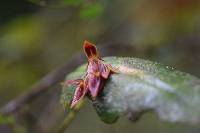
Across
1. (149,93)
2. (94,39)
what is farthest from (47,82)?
(149,93)

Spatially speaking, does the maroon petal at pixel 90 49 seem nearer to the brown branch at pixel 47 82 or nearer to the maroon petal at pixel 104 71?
the maroon petal at pixel 104 71

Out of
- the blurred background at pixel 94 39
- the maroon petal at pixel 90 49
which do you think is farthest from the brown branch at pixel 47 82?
the maroon petal at pixel 90 49

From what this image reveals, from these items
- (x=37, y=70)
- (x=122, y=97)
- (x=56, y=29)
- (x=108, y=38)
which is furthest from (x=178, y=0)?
Result: (x=122, y=97)

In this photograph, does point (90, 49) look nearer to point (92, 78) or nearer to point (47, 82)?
point (92, 78)

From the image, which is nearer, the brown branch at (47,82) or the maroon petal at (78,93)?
the maroon petal at (78,93)

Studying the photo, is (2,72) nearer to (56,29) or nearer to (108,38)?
(56,29)

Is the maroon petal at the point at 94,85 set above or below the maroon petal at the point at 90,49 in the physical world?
below

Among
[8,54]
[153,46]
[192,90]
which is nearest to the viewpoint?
[192,90]
